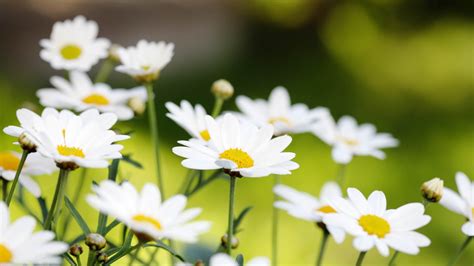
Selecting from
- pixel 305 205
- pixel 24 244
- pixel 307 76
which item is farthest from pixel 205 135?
pixel 307 76

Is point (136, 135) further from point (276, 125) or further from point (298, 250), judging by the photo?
point (276, 125)

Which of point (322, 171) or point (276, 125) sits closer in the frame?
point (276, 125)

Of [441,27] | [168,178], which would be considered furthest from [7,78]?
[441,27]

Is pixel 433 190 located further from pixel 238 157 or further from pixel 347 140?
pixel 347 140

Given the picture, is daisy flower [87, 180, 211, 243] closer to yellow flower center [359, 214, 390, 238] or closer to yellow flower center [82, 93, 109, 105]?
yellow flower center [359, 214, 390, 238]

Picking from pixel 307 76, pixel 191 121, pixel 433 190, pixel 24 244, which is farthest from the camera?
pixel 307 76

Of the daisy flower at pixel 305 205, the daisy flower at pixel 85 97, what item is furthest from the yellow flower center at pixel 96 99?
the daisy flower at pixel 305 205

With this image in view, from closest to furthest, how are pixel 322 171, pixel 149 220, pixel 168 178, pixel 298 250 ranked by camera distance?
pixel 149 220 → pixel 298 250 → pixel 168 178 → pixel 322 171
